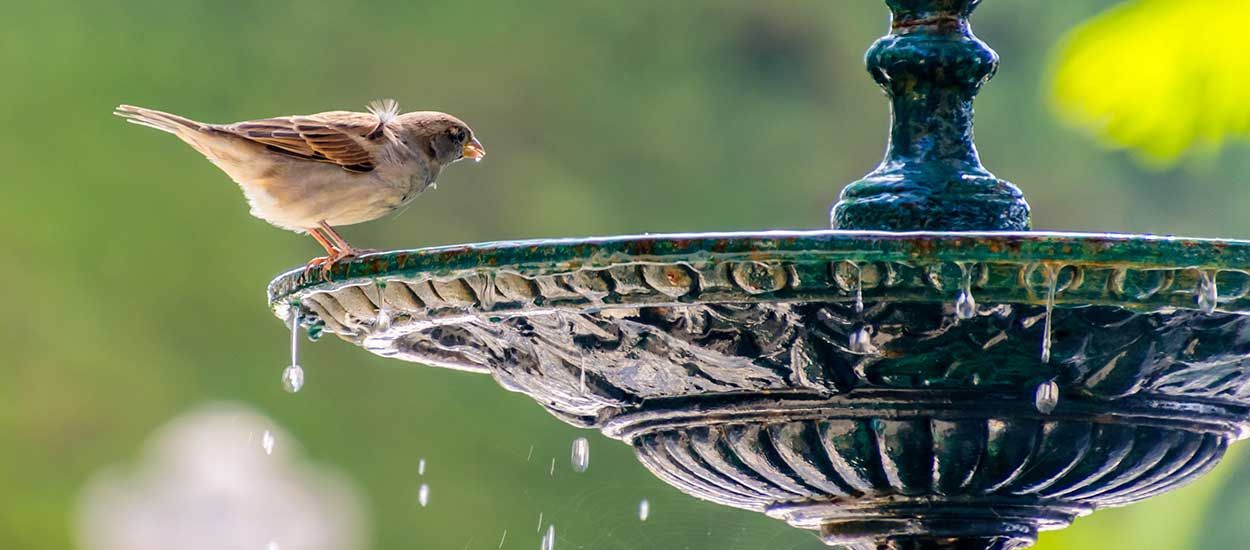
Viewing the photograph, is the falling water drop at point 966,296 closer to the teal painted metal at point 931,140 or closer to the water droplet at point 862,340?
the water droplet at point 862,340

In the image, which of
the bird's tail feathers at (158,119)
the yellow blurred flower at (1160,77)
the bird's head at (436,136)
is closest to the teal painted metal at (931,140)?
the bird's head at (436,136)

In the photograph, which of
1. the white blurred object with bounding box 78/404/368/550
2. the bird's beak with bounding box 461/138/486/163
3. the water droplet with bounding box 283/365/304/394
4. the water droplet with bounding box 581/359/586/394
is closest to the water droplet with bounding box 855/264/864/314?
the water droplet with bounding box 581/359/586/394

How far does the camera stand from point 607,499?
859cm

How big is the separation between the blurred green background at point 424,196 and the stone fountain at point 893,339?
5.18m

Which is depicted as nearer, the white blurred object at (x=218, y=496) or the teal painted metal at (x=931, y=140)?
the teal painted metal at (x=931, y=140)

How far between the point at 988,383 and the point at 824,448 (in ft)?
0.89

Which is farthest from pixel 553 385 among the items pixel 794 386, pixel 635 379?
pixel 794 386

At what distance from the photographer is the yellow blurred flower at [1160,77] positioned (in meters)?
5.76

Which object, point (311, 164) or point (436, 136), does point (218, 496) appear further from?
point (311, 164)

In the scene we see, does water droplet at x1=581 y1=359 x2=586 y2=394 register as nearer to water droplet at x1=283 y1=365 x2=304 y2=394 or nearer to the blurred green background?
water droplet at x1=283 y1=365 x2=304 y2=394

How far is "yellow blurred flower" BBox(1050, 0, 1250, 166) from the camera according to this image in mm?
5758

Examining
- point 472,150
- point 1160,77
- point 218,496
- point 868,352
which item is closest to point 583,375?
point 868,352

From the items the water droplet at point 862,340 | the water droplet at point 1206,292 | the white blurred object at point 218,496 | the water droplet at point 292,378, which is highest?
the white blurred object at point 218,496

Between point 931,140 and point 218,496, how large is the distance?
653 centimetres
